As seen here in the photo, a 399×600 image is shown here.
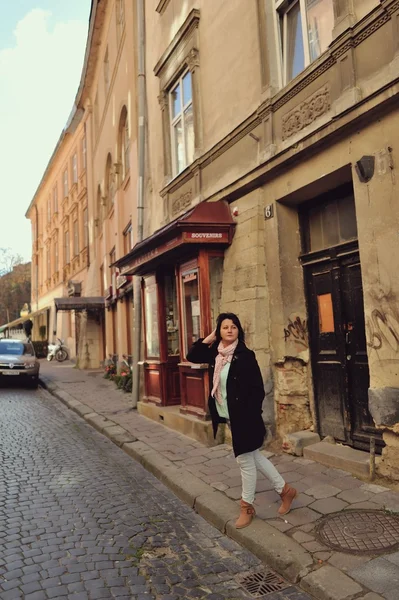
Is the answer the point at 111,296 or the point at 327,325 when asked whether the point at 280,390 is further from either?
the point at 111,296

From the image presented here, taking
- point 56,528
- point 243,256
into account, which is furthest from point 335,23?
point 56,528

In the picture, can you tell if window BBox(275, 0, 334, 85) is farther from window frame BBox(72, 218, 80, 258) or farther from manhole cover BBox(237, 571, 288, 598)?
window frame BBox(72, 218, 80, 258)

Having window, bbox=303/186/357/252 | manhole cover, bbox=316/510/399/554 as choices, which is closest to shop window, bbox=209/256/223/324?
window, bbox=303/186/357/252

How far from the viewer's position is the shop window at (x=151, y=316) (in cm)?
977

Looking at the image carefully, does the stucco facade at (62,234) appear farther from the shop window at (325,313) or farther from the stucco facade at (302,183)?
the shop window at (325,313)

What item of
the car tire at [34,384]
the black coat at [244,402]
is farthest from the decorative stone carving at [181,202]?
the car tire at [34,384]

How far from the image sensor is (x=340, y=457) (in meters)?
5.32

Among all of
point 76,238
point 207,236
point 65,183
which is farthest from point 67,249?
point 207,236

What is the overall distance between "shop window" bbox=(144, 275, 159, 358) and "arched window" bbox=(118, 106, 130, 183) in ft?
21.7

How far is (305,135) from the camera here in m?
5.76

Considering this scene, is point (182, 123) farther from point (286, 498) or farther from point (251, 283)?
point (286, 498)

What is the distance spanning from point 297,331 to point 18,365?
12145 millimetres

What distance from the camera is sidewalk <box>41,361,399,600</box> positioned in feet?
10.4

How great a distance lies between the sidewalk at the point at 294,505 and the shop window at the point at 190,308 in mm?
1580
